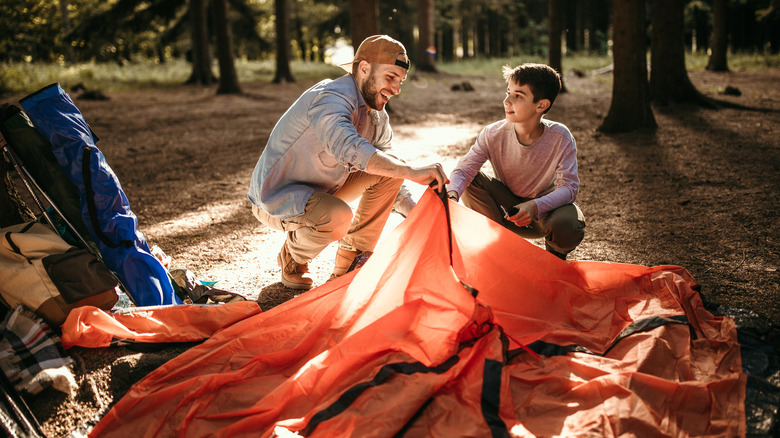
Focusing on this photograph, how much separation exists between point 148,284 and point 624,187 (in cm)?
440

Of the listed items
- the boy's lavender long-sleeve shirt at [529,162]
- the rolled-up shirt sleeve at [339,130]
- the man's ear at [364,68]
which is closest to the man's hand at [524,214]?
the boy's lavender long-sleeve shirt at [529,162]

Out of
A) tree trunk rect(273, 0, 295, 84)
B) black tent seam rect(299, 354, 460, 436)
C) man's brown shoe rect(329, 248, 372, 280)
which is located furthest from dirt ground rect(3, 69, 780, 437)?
tree trunk rect(273, 0, 295, 84)

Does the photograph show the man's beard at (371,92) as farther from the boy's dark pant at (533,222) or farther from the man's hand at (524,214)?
the man's hand at (524,214)

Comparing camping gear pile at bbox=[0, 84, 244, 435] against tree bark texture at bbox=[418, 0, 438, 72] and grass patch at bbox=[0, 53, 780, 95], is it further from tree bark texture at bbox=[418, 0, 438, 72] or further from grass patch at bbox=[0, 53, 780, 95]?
tree bark texture at bbox=[418, 0, 438, 72]

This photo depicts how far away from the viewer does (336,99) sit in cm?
279

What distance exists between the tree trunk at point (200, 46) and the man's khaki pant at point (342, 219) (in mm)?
14016

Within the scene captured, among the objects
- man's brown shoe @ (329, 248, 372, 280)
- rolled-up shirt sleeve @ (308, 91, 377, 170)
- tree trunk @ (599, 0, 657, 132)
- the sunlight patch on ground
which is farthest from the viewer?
tree trunk @ (599, 0, 657, 132)

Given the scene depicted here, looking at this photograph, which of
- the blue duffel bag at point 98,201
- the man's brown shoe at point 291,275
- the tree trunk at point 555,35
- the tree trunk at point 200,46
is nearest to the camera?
the blue duffel bag at point 98,201

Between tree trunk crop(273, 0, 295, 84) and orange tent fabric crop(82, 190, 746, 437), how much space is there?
48.6ft

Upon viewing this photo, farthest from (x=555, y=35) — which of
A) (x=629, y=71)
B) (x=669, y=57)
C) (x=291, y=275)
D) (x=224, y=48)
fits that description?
(x=291, y=275)

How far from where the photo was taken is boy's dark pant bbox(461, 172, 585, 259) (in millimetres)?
2936

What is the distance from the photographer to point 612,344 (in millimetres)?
2258

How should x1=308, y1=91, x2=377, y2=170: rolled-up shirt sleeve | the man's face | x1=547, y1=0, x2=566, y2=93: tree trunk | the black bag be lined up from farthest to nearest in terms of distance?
x1=547, y1=0, x2=566, y2=93: tree trunk < the man's face < x1=308, y1=91, x2=377, y2=170: rolled-up shirt sleeve < the black bag

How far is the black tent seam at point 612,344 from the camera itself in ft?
7.34
